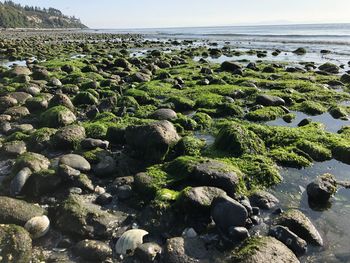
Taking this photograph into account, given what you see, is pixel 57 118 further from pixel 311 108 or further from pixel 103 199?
pixel 311 108

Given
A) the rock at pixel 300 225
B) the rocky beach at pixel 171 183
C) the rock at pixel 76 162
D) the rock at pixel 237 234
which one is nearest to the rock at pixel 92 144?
the rocky beach at pixel 171 183

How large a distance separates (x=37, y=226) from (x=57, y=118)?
556cm

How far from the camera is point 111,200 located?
6.79 meters

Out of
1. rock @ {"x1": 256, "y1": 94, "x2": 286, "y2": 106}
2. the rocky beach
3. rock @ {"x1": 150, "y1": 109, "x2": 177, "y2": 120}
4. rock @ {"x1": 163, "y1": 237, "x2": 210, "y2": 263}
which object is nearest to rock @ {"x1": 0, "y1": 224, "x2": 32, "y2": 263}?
the rocky beach

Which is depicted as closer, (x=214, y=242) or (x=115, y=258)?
(x=115, y=258)

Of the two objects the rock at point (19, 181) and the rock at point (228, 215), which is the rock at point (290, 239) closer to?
the rock at point (228, 215)

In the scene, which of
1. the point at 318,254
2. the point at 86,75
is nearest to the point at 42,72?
the point at 86,75

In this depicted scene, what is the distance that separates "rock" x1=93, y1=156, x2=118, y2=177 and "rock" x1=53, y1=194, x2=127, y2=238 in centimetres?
151

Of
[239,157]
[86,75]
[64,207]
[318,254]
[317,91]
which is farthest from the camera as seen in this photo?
[86,75]

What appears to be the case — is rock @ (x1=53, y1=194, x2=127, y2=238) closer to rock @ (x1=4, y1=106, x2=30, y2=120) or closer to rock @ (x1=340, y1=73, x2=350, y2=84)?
rock @ (x1=4, y1=106, x2=30, y2=120)

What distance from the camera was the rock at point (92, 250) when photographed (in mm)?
5148

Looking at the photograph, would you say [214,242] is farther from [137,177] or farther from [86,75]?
[86,75]

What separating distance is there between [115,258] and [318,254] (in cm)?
284

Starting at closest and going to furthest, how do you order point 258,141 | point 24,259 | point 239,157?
→ point 24,259
point 239,157
point 258,141
